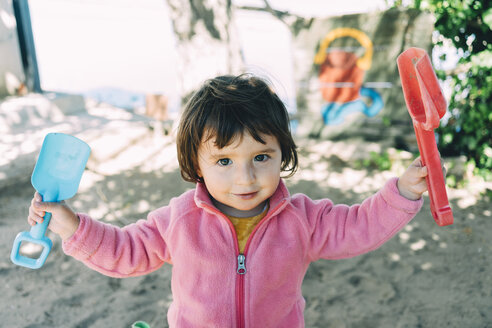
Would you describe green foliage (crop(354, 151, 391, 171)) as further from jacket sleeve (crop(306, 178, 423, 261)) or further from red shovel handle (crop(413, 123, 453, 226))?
red shovel handle (crop(413, 123, 453, 226))

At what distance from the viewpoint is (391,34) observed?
491 centimetres

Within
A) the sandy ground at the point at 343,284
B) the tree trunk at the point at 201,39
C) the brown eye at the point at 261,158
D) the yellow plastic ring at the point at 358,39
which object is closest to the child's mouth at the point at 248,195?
the brown eye at the point at 261,158

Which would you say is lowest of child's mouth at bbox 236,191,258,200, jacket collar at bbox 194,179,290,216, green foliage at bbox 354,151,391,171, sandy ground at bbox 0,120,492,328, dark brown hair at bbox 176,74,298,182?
green foliage at bbox 354,151,391,171

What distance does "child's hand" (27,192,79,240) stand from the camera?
1.28 meters

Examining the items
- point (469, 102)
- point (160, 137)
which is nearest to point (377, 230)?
point (469, 102)

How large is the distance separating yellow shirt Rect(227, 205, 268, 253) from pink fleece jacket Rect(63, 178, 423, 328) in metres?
0.05

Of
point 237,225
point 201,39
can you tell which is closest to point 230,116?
point 237,225

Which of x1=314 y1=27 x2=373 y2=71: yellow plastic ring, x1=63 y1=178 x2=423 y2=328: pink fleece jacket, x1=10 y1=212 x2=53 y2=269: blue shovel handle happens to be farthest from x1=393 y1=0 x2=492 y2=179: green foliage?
x1=10 y1=212 x2=53 y2=269: blue shovel handle

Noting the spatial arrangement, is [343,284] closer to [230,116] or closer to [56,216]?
[230,116]

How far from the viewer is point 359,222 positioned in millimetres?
1422

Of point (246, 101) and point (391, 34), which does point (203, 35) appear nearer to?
point (391, 34)

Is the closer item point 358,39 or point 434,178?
point 434,178

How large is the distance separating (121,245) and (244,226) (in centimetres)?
40

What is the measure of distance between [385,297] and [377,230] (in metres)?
1.33
